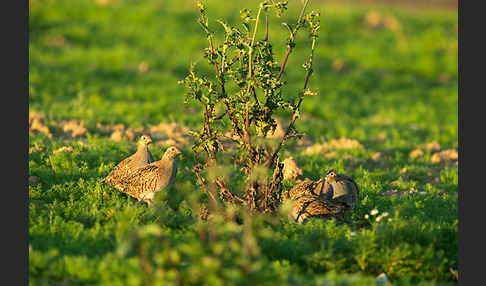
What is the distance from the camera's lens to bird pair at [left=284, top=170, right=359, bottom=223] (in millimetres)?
8422

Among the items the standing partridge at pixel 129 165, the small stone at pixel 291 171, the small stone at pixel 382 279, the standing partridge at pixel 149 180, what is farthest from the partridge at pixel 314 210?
the standing partridge at pixel 129 165

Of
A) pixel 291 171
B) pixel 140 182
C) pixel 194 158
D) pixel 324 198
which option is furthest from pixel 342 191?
pixel 140 182

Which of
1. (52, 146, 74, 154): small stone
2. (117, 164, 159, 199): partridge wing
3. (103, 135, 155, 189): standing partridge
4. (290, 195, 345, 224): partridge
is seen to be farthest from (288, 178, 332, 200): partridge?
(52, 146, 74, 154): small stone

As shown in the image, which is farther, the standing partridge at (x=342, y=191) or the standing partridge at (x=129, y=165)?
the standing partridge at (x=129, y=165)

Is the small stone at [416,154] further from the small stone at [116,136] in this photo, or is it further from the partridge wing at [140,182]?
the partridge wing at [140,182]

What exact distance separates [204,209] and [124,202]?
132 cm

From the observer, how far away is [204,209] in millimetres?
8320

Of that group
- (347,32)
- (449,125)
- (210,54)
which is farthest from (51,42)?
(210,54)

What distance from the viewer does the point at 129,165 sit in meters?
9.30

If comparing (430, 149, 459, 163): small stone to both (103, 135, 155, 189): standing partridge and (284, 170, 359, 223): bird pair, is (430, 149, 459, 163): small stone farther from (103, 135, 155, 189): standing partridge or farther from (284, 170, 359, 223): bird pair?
(103, 135, 155, 189): standing partridge

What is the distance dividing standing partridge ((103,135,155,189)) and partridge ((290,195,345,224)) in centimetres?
269

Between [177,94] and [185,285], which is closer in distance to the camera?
[185,285]

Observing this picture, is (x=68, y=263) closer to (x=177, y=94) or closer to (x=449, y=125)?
(x=177, y=94)

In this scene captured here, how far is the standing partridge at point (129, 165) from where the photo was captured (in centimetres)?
908
